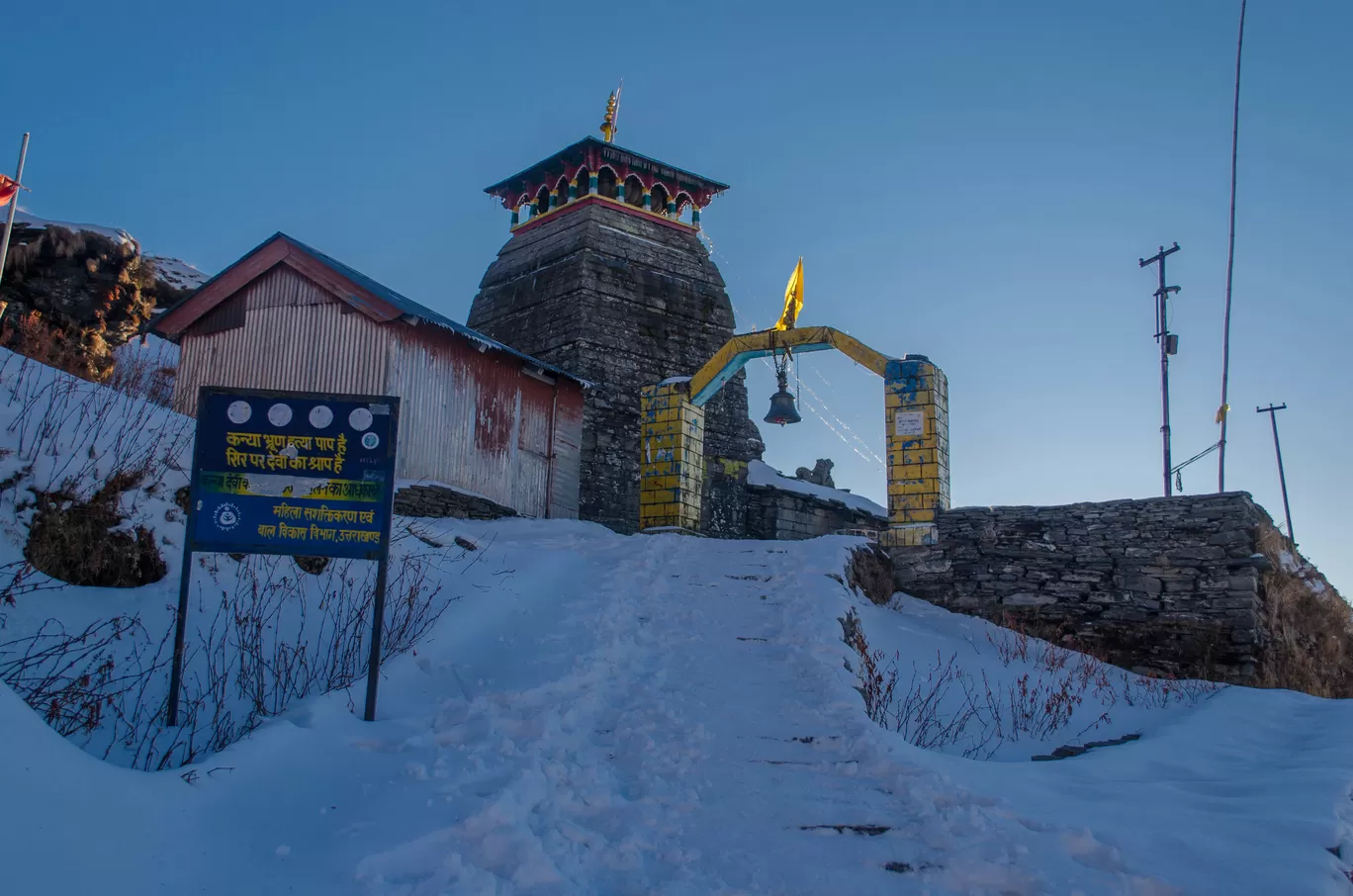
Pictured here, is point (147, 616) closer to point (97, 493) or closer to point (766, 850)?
point (97, 493)

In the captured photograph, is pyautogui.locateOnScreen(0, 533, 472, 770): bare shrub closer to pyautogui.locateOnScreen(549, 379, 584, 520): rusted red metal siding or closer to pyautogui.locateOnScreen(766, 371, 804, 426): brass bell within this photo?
pyautogui.locateOnScreen(766, 371, 804, 426): brass bell

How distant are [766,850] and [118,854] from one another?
2.65 m

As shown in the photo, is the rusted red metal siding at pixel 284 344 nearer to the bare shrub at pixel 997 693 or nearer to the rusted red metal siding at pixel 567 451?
the rusted red metal siding at pixel 567 451

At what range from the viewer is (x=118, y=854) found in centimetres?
346

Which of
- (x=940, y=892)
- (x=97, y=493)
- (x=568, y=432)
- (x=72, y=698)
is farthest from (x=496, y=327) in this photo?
(x=940, y=892)

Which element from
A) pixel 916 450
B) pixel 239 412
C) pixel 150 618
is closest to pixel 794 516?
pixel 916 450

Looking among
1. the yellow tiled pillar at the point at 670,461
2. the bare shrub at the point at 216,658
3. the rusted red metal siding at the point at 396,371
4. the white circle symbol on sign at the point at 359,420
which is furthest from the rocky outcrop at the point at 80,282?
the white circle symbol on sign at the point at 359,420

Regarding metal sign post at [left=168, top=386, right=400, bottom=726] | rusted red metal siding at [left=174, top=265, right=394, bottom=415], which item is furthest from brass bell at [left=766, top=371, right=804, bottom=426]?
metal sign post at [left=168, top=386, right=400, bottom=726]

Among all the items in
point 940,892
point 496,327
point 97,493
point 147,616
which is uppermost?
point 496,327

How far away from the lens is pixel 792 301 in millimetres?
15414

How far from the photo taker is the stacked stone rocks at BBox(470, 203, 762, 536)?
62.8 feet

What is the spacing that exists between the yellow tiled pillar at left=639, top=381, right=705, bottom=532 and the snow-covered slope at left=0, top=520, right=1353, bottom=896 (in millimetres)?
6994

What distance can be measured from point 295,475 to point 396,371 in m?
8.92

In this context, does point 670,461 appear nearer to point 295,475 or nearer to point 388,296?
point 388,296
